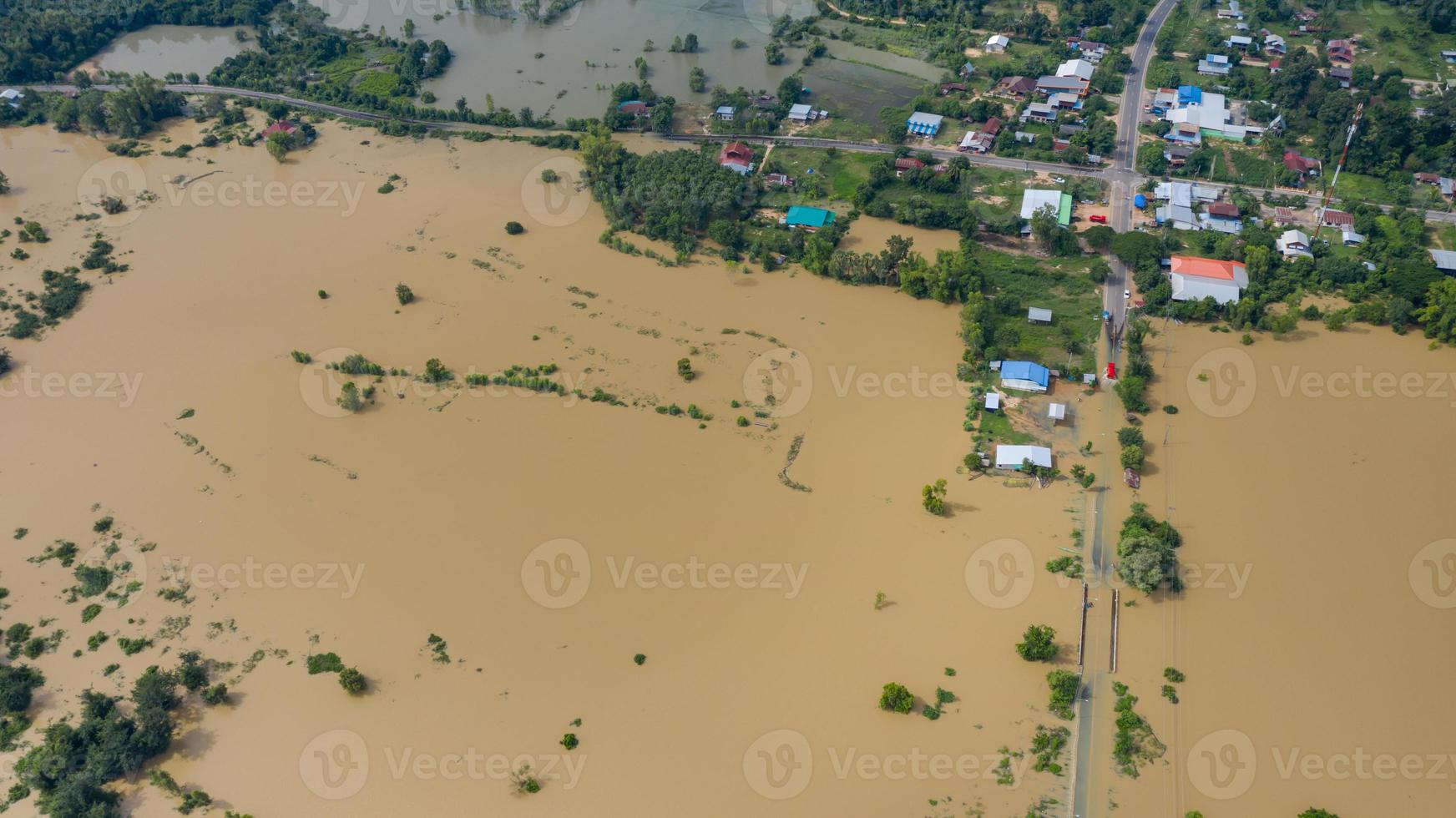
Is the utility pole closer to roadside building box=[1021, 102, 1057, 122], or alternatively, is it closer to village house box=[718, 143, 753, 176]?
roadside building box=[1021, 102, 1057, 122]

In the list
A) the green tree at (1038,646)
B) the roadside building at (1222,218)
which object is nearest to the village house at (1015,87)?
the roadside building at (1222,218)

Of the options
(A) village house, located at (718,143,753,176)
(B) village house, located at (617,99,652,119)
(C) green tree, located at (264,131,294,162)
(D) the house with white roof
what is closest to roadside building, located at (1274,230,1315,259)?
(D) the house with white roof

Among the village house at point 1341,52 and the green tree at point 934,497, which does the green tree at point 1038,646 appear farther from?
the village house at point 1341,52

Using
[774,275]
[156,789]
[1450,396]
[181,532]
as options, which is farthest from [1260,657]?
[181,532]

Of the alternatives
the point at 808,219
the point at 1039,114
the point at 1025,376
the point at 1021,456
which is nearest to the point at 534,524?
the point at 1021,456

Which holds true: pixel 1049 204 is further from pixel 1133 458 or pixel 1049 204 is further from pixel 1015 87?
pixel 1133 458

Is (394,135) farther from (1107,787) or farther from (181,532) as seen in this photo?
(1107,787)
